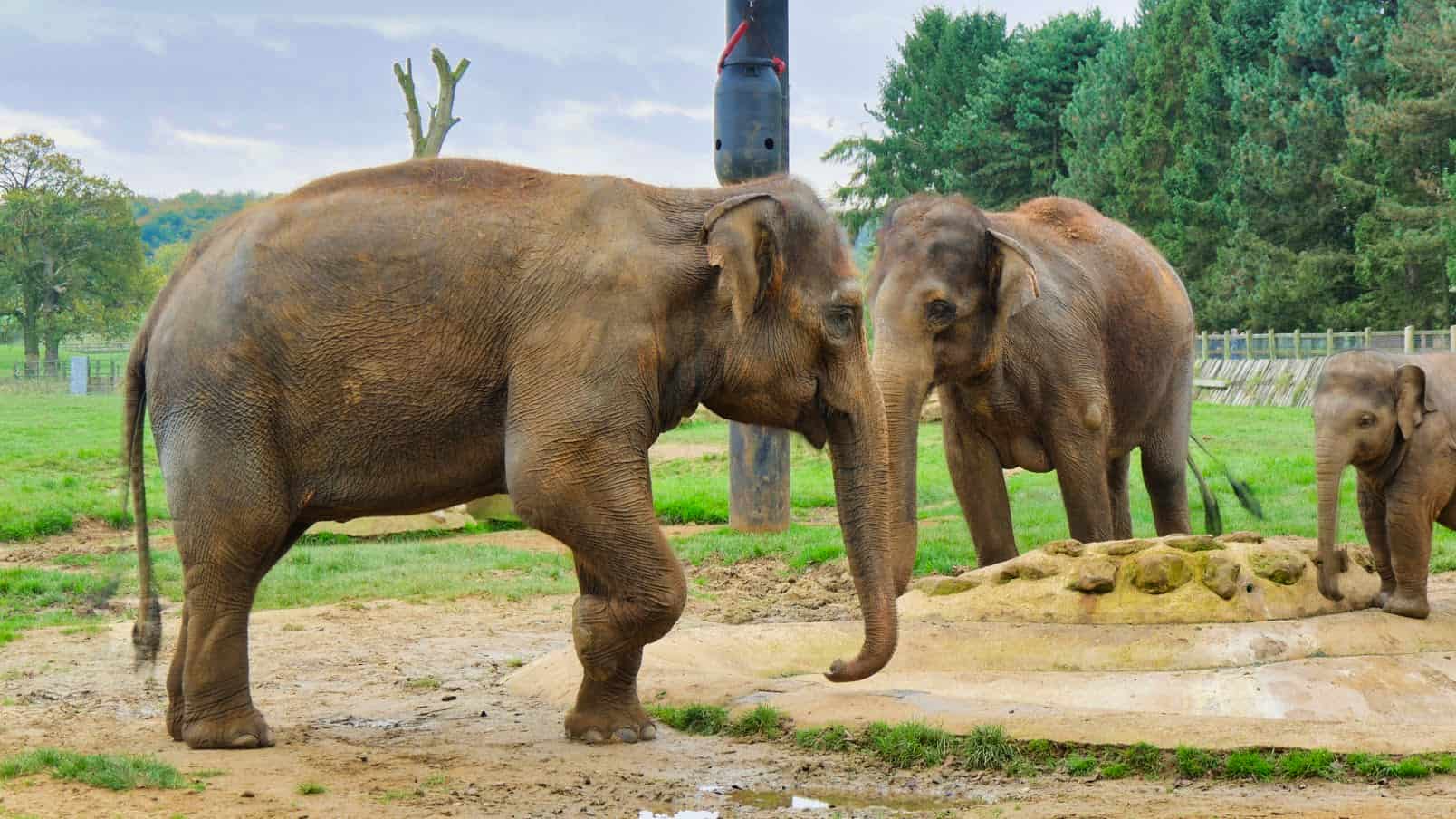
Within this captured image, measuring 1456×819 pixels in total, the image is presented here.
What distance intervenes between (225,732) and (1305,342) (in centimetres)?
3674

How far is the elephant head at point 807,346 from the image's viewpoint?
5.90 metres

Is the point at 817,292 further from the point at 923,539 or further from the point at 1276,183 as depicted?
the point at 1276,183

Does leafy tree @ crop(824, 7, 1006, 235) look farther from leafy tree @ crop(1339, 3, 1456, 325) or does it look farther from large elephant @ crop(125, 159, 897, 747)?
large elephant @ crop(125, 159, 897, 747)

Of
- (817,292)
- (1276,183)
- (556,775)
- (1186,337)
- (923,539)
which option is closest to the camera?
(556,775)

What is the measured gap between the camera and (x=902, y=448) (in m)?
7.52

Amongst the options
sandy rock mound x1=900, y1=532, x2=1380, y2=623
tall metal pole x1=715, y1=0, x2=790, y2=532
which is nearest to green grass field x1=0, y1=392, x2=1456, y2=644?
tall metal pole x1=715, y1=0, x2=790, y2=532

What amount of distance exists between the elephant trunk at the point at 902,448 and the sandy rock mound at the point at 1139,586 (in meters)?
0.45

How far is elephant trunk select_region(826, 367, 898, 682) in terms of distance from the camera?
575 cm

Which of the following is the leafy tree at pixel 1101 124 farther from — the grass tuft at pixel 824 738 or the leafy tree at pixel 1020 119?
Result: the grass tuft at pixel 824 738

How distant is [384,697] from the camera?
7418 mm

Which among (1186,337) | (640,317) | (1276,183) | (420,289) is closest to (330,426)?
(420,289)

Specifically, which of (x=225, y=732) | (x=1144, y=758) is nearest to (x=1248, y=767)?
(x=1144, y=758)

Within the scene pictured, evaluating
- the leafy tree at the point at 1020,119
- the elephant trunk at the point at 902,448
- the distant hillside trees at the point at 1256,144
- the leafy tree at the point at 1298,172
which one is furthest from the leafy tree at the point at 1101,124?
the elephant trunk at the point at 902,448

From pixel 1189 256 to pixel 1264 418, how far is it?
1873 centimetres
